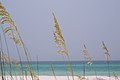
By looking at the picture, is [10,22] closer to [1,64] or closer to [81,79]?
[1,64]

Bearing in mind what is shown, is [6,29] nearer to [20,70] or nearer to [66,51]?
[66,51]

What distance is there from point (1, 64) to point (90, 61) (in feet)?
4.63

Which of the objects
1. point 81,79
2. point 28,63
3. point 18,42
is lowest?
point 81,79

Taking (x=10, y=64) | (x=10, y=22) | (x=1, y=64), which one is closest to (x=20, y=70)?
(x=10, y=64)

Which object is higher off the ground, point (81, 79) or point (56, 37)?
point (56, 37)

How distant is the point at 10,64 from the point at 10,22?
3.31 ft

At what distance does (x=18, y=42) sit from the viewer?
3238 mm

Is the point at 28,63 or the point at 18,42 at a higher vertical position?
the point at 18,42

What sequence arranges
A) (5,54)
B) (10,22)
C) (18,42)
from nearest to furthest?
(10,22) < (18,42) < (5,54)

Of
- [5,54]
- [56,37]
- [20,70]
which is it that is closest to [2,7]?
[56,37]

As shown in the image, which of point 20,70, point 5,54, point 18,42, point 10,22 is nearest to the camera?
point 10,22

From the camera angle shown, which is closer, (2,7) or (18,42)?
(2,7)

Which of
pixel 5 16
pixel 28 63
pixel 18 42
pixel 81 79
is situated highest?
pixel 5 16

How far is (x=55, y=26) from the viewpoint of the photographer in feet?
10.0
